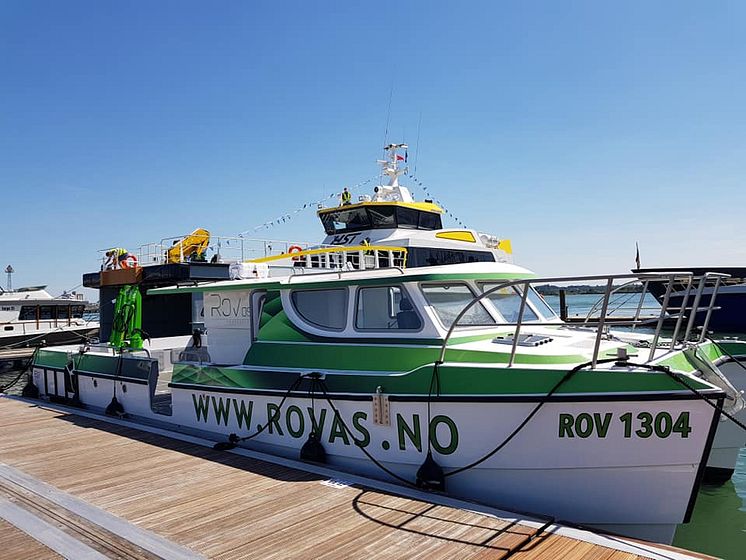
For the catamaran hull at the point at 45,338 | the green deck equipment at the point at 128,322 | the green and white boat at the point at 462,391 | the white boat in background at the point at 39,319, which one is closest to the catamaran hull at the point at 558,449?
the green and white boat at the point at 462,391

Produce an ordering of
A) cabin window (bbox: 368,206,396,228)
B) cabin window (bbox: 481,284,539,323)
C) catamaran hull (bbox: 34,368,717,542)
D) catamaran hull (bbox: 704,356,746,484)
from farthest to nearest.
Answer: cabin window (bbox: 368,206,396,228) → cabin window (bbox: 481,284,539,323) → catamaran hull (bbox: 704,356,746,484) → catamaran hull (bbox: 34,368,717,542)

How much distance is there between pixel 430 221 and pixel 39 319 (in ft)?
72.5

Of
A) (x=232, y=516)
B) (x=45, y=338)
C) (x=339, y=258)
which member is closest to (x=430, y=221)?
(x=339, y=258)

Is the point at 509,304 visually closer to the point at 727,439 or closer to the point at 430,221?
the point at 727,439

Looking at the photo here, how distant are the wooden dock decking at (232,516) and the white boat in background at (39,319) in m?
22.8

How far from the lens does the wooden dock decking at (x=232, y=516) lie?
4.65 metres

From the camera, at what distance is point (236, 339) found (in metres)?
8.41

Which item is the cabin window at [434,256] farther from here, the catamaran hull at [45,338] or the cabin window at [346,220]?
the catamaran hull at [45,338]

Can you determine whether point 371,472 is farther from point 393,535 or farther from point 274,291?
point 274,291

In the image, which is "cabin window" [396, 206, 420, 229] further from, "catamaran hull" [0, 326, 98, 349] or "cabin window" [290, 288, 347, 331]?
"catamaran hull" [0, 326, 98, 349]

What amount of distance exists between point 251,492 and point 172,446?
240 centimetres

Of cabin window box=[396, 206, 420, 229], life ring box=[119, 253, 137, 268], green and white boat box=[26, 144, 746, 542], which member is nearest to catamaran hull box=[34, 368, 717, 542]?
green and white boat box=[26, 144, 746, 542]

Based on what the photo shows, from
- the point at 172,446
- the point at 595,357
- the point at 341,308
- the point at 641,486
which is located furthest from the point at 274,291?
the point at 641,486

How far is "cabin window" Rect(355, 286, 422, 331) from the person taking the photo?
6.71 meters
